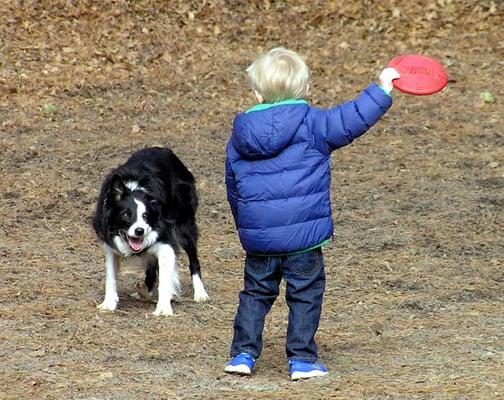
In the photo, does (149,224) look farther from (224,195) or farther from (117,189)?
(224,195)

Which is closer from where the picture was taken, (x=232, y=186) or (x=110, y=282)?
(x=232, y=186)

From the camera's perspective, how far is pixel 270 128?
5.79 meters

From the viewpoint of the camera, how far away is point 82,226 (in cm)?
1062

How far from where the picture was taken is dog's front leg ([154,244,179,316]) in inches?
314

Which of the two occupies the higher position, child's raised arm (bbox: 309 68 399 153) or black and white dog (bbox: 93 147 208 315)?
child's raised arm (bbox: 309 68 399 153)

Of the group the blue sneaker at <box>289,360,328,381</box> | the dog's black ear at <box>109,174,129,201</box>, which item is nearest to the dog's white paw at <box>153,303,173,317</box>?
the dog's black ear at <box>109,174,129,201</box>

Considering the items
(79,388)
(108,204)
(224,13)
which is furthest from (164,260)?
(224,13)

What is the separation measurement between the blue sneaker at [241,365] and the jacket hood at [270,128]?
1126mm

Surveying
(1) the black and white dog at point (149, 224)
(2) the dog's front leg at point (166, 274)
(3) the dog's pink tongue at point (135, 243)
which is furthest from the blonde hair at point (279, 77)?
(2) the dog's front leg at point (166, 274)

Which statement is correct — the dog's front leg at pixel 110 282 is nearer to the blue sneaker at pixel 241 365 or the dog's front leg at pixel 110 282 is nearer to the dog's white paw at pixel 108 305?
the dog's white paw at pixel 108 305

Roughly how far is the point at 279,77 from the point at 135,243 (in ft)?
8.40

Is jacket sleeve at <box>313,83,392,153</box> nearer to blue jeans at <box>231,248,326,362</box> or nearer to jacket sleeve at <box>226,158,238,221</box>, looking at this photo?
jacket sleeve at <box>226,158,238,221</box>

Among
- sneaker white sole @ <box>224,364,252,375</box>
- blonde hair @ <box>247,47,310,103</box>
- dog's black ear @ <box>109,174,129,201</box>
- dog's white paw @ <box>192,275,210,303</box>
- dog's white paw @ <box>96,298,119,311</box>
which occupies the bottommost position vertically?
sneaker white sole @ <box>224,364,252,375</box>

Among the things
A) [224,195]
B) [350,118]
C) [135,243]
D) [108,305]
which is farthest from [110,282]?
Result: [224,195]
